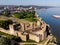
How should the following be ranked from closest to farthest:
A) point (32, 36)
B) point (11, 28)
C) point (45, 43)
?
point (45, 43) < point (32, 36) < point (11, 28)

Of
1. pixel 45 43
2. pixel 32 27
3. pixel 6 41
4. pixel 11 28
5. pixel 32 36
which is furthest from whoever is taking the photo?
pixel 32 27

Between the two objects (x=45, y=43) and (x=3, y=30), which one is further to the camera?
(x=3, y=30)

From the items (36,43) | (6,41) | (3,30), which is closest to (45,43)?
(36,43)

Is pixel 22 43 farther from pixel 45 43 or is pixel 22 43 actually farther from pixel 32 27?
pixel 32 27

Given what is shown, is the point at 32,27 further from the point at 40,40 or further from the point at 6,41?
the point at 6,41

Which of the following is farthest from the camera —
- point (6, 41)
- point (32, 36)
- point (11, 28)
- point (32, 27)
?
point (32, 27)

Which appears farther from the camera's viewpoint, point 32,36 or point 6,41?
point 32,36

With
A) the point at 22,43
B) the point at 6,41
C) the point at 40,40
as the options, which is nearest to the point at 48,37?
the point at 40,40
